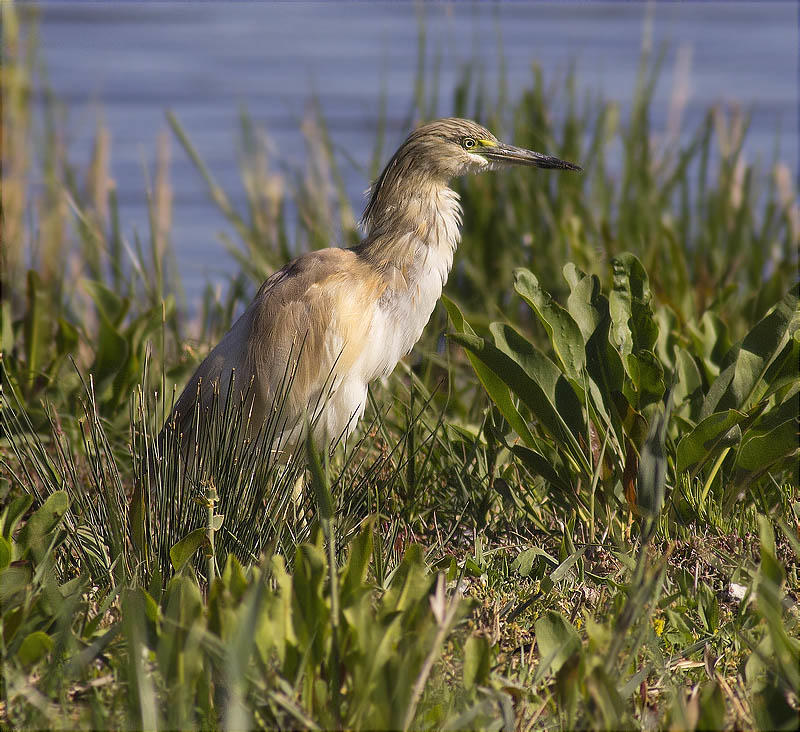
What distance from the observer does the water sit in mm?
11969

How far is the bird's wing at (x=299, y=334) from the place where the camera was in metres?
3.58

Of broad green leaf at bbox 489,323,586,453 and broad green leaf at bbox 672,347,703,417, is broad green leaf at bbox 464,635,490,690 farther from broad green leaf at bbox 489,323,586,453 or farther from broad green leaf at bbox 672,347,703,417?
broad green leaf at bbox 672,347,703,417

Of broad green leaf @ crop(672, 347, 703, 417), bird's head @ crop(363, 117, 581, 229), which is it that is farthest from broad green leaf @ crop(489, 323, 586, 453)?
bird's head @ crop(363, 117, 581, 229)

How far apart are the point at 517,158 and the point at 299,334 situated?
3.28 feet

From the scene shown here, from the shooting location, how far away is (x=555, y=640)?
2.39m

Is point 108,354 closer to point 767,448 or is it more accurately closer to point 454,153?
point 454,153

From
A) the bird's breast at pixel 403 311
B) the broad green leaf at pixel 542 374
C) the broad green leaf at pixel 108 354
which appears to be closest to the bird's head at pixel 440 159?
the bird's breast at pixel 403 311

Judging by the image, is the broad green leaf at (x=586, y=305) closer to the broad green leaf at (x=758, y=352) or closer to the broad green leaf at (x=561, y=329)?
the broad green leaf at (x=561, y=329)

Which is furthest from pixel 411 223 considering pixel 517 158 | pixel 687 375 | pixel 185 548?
pixel 185 548

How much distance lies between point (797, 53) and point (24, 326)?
15194 mm

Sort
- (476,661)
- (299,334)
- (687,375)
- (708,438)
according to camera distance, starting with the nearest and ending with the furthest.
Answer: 1. (476,661)
2. (708,438)
3. (687,375)
4. (299,334)

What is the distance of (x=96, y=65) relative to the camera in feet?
54.5

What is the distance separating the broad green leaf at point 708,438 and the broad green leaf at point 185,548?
4.24 ft

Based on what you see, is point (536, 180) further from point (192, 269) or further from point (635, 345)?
point (192, 269)
